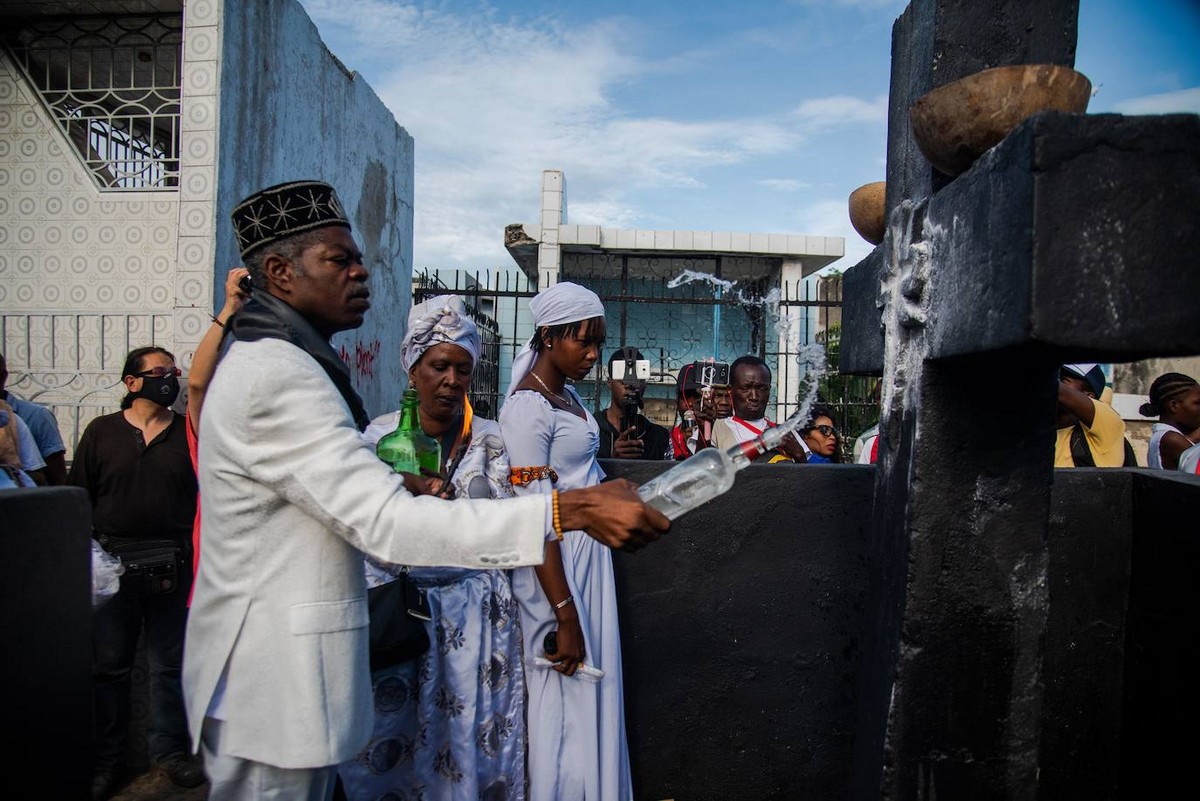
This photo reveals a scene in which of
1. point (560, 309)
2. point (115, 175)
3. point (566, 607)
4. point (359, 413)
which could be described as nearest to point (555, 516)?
point (359, 413)

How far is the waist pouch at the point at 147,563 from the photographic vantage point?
156 inches

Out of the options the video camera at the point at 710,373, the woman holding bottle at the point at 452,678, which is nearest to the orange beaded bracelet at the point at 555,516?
the woman holding bottle at the point at 452,678

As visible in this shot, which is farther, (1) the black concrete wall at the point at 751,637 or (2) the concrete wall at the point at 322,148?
(2) the concrete wall at the point at 322,148

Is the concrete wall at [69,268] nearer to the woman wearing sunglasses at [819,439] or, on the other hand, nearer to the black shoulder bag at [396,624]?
the black shoulder bag at [396,624]

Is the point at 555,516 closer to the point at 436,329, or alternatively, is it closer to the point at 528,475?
the point at 528,475

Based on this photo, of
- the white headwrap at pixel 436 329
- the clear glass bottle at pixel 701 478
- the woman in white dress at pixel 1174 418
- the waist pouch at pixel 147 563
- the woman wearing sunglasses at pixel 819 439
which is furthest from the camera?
the woman wearing sunglasses at pixel 819 439

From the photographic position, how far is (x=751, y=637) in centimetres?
353

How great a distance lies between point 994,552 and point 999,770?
2.01ft

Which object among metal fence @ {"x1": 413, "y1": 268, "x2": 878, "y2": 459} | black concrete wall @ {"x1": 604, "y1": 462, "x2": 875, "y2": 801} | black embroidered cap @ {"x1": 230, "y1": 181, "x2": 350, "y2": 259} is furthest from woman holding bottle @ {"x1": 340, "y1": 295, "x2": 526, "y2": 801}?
metal fence @ {"x1": 413, "y1": 268, "x2": 878, "y2": 459}

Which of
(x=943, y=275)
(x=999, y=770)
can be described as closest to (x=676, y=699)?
(x=999, y=770)

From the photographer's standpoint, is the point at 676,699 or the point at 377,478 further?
the point at 676,699

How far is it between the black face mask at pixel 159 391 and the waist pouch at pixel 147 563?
2.44ft

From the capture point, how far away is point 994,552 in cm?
223

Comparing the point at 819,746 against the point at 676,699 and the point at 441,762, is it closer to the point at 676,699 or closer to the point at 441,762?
the point at 676,699
